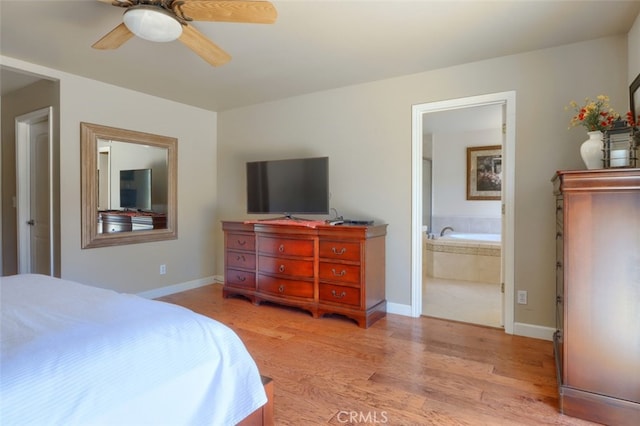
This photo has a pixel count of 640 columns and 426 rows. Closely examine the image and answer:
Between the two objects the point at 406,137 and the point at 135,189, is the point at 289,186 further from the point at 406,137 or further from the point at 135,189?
the point at 135,189

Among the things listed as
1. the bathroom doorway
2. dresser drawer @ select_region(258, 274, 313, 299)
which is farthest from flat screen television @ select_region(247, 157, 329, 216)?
the bathroom doorway

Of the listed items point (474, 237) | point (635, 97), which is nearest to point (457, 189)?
point (474, 237)

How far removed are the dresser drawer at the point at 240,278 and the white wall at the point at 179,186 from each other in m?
0.83

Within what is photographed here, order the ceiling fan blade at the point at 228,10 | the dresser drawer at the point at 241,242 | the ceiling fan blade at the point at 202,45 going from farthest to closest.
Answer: the dresser drawer at the point at 241,242
the ceiling fan blade at the point at 202,45
the ceiling fan blade at the point at 228,10

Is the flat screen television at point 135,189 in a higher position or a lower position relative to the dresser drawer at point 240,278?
higher

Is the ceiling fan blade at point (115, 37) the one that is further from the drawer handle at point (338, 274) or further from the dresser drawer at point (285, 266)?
the drawer handle at point (338, 274)

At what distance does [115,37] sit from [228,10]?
839 millimetres

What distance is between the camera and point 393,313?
3.47 metres

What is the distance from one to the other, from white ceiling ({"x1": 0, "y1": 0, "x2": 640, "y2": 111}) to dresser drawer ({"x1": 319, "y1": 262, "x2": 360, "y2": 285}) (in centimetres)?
181

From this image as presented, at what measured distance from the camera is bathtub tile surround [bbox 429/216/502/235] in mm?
5719

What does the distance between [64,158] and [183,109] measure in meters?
1.52

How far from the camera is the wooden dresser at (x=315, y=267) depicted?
123 inches

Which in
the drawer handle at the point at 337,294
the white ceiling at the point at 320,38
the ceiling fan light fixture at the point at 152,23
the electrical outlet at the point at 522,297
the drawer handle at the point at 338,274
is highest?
the white ceiling at the point at 320,38

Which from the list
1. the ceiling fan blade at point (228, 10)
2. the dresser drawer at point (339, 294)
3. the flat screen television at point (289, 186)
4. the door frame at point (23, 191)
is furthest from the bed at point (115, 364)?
the door frame at point (23, 191)
